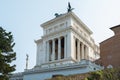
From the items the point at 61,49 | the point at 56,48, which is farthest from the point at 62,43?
the point at 56,48

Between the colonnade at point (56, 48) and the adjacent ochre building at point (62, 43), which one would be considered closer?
the adjacent ochre building at point (62, 43)

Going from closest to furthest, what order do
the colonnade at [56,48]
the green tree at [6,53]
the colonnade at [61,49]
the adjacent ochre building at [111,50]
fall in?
1. the green tree at [6,53]
2. the adjacent ochre building at [111,50]
3. the colonnade at [61,49]
4. the colonnade at [56,48]

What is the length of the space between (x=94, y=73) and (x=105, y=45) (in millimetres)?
27638

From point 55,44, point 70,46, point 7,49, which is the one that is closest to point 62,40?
point 55,44

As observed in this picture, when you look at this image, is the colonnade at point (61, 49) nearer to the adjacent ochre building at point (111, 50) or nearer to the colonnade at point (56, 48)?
the colonnade at point (56, 48)

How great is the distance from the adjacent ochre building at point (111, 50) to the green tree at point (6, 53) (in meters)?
22.0

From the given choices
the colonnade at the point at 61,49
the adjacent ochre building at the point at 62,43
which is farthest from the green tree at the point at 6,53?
the colonnade at the point at 61,49

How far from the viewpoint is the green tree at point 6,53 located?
37909 mm

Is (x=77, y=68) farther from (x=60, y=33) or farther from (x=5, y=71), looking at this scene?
(x=60, y=33)

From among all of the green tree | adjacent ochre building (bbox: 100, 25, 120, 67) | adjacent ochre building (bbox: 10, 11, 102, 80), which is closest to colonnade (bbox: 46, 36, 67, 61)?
adjacent ochre building (bbox: 10, 11, 102, 80)

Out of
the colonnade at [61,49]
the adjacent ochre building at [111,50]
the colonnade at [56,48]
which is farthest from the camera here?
the colonnade at [56,48]

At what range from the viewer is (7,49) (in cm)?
3984

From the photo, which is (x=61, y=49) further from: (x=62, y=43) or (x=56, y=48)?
(x=56, y=48)

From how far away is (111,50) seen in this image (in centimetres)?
5550
